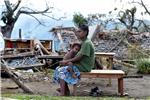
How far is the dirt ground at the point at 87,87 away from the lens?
1070 centimetres

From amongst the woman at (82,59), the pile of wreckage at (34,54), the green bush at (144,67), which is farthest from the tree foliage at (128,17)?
the woman at (82,59)

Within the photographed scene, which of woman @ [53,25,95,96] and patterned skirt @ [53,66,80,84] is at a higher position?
woman @ [53,25,95,96]

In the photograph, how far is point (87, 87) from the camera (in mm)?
11969

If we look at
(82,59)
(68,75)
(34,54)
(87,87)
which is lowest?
(87,87)

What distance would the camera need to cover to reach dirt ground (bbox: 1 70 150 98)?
10.7 meters

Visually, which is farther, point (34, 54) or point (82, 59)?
point (34, 54)

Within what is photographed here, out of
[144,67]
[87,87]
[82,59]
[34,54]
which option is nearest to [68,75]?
[82,59]

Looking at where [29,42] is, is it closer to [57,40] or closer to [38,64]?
[57,40]

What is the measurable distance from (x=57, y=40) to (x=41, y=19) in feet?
52.3

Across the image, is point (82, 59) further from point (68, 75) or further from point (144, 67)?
point (144, 67)

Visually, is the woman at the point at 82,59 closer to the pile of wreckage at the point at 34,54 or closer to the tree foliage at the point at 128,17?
the pile of wreckage at the point at 34,54

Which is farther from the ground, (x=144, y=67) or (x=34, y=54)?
(x=34, y=54)

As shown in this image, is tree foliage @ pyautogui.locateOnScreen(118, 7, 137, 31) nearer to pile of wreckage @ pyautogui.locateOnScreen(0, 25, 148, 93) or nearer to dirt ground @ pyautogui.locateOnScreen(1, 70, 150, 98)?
pile of wreckage @ pyautogui.locateOnScreen(0, 25, 148, 93)

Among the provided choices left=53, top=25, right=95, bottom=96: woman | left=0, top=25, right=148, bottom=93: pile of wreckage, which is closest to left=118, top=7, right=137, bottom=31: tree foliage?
left=0, top=25, right=148, bottom=93: pile of wreckage
